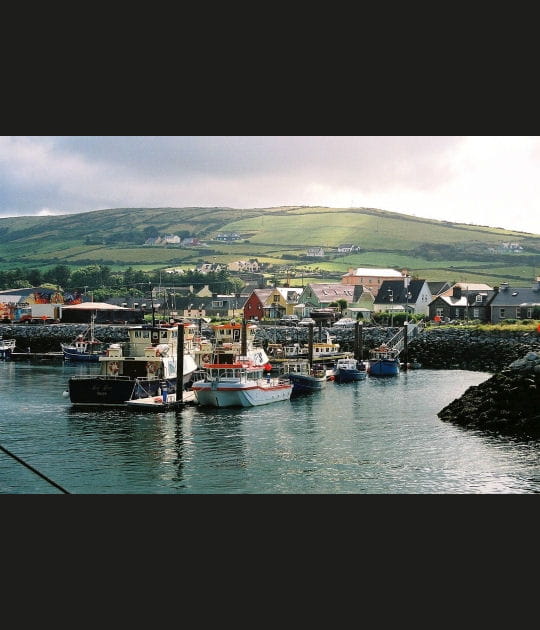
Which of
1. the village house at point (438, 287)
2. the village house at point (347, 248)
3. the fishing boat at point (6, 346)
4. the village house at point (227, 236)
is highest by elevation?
the village house at point (227, 236)

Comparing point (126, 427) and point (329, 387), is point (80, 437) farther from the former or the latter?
point (329, 387)

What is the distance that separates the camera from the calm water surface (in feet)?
30.9

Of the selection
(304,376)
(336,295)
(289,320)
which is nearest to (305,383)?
(304,376)

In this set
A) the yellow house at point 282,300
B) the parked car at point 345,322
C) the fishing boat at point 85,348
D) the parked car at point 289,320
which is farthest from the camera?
the parked car at point 289,320

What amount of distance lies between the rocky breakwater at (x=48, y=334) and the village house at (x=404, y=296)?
392 cm

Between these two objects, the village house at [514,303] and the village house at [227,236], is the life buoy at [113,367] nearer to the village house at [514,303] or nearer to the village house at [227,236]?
the village house at [227,236]

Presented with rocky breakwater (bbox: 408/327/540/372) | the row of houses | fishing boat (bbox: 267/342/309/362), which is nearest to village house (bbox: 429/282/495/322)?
the row of houses

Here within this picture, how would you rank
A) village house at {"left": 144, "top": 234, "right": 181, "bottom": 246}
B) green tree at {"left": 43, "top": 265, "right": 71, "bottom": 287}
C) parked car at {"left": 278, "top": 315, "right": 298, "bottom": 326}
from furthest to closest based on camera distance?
parked car at {"left": 278, "top": 315, "right": 298, "bottom": 326}
green tree at {"left": 43, "top": 265, "right": 71, "bottom": 287}
village house at {"left": 144, "top": 234, "right": 181, "bottom": 246}

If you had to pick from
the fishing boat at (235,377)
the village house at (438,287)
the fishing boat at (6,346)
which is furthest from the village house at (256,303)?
the fishing boat at (6,346)

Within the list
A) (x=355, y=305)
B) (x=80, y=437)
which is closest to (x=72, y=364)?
(x=80, y=437)

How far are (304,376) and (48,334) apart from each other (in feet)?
21.3

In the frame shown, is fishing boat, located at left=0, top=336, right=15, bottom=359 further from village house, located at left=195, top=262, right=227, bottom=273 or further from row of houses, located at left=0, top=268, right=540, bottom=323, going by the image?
village house, located at left=195, top=262, right=227, bottom=273

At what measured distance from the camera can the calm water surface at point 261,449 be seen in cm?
942

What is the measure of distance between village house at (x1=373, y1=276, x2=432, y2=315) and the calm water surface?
4.56 ft
